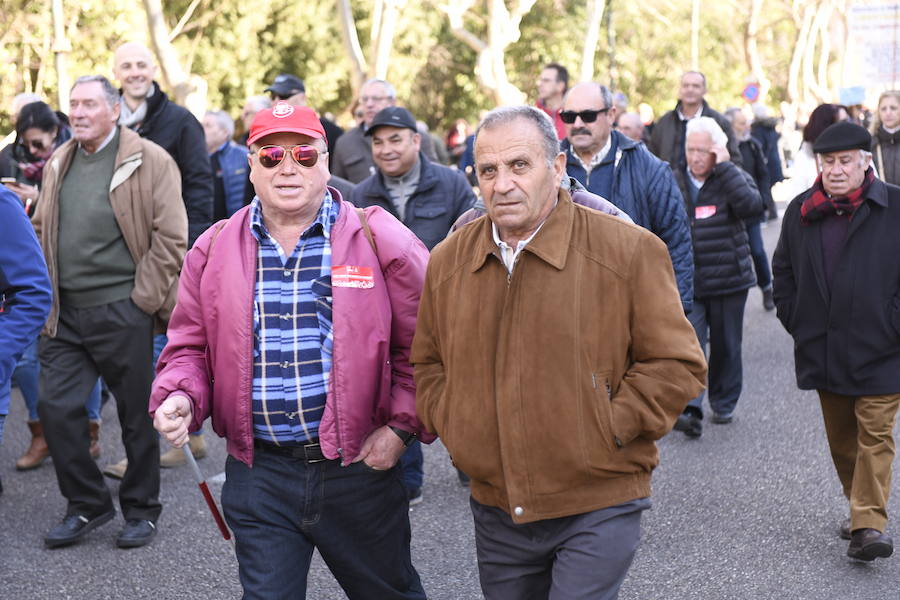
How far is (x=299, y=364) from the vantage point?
391 cm

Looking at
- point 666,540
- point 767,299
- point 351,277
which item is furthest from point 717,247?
point 767,299

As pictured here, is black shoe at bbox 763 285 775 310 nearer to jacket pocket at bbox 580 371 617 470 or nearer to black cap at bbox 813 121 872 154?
black cap at bbox 813 121 872 154

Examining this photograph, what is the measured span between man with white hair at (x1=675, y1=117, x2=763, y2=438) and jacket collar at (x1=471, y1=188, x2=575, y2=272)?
4.85 metres

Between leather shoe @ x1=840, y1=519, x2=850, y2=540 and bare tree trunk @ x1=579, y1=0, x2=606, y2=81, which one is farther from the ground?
bare tree trunk @ x1=579, y1=0, x2=606, y2=81

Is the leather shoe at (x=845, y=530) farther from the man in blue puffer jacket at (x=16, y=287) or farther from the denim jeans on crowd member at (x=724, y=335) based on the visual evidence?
the man in blue puffer jacket at (x=16, y=287)

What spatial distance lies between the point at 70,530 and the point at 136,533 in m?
0.34

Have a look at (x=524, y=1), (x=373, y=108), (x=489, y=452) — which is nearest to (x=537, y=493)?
(x=489, y=452)

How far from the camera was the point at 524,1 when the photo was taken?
88.2 ft

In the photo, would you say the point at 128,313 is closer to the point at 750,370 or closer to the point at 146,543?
the point at 146,543

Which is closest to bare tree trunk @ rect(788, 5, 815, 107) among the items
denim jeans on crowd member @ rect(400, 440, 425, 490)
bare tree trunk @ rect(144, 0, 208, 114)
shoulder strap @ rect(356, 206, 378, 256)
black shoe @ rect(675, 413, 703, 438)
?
bare tree trunk @ rect(144, 0, 208, 114)

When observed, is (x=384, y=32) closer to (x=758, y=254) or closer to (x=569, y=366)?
(x=758, y=254)

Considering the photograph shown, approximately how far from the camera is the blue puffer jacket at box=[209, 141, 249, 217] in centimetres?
945

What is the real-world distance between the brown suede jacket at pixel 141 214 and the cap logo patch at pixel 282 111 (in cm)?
255

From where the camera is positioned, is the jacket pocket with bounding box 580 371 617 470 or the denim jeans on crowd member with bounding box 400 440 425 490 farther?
the denim jeans on crowd member with bounding box 400 440 425 490
